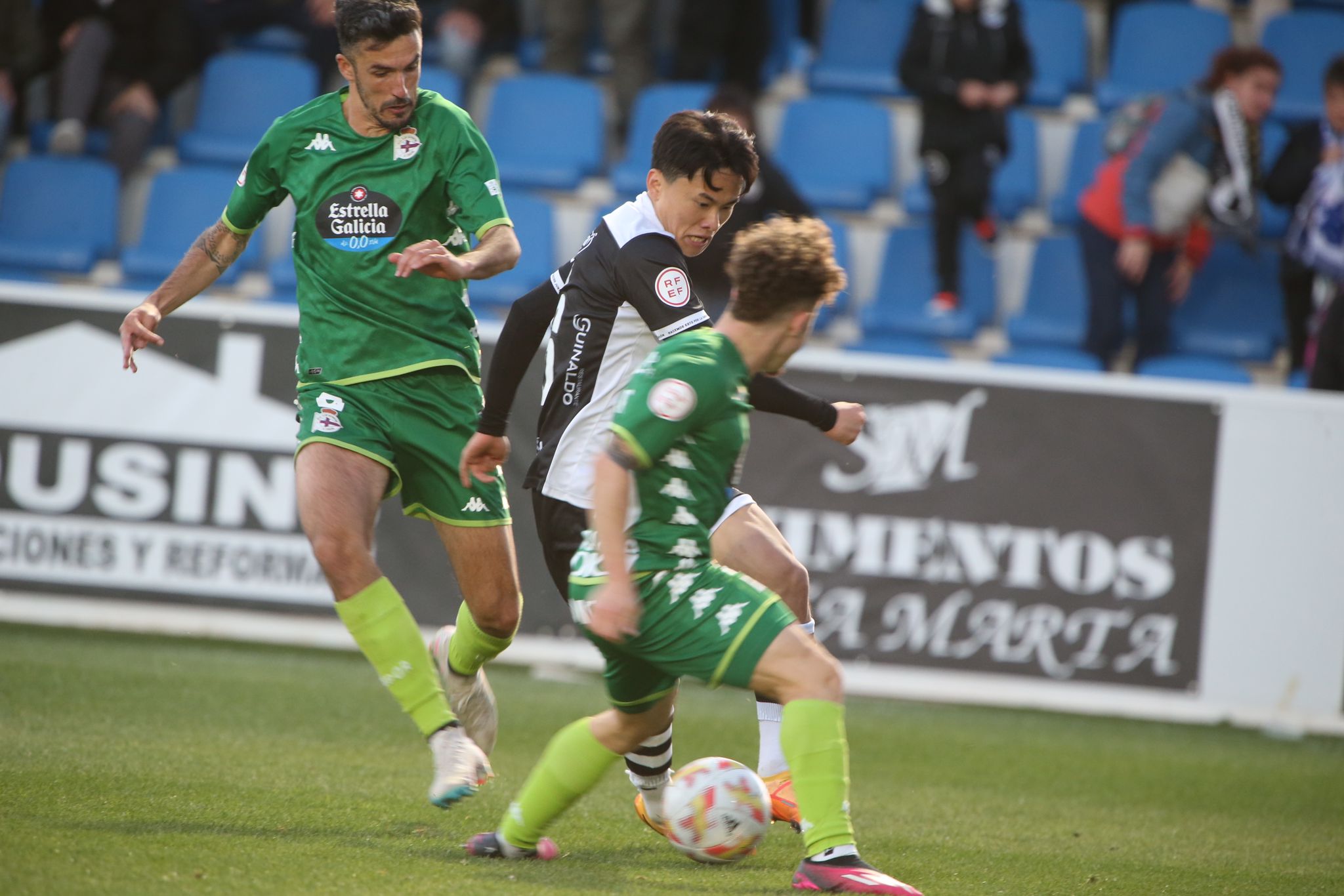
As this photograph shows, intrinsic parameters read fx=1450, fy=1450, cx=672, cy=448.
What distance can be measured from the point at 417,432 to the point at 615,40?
6.63 m

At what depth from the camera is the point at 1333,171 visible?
8.50 m

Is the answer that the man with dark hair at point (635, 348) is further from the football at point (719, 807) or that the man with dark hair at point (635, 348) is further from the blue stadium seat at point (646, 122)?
the blue stadium seat at point (646, 122)

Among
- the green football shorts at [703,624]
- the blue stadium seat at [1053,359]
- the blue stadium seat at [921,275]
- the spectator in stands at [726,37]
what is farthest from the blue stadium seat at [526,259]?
the green football shorts at [703,624]

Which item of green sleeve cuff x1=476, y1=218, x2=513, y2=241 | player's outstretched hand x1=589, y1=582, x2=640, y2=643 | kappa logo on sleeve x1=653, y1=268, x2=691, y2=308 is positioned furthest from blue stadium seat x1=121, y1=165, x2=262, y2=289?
player's outstretched hand x1=589, y1=582, x2=640, y2=643

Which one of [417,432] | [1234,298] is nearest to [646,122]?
[1234,298]

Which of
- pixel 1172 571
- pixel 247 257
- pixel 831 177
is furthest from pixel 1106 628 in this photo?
pixel 247 257

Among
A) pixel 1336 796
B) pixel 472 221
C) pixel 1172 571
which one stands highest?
pixel 472 221

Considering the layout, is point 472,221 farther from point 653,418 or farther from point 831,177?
point 831,177

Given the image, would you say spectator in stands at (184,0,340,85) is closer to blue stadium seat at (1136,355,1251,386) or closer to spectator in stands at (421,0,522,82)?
spectator in stands at (421,0,522,82)

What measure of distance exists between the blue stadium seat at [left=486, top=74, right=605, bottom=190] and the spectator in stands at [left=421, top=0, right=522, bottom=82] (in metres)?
0.34

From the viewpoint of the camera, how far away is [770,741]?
443 centimetres

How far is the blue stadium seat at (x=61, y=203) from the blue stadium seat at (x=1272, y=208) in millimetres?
7875

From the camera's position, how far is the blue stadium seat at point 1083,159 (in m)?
10.1

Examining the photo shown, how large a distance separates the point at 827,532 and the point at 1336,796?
269cm
